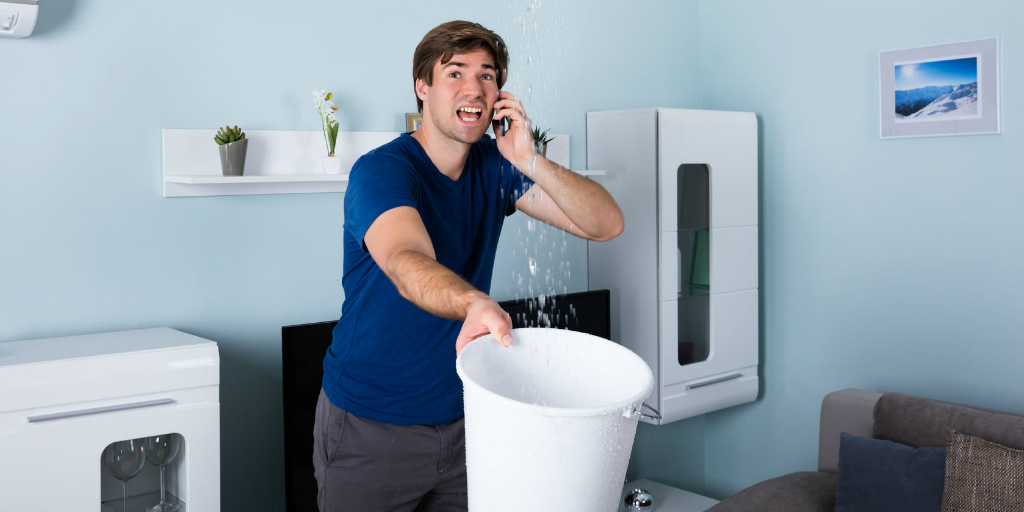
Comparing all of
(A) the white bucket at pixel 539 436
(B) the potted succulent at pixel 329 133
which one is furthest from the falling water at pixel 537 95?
(A) the white bucket at pixel 539 436

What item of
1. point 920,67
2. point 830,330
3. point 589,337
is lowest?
point 830,330

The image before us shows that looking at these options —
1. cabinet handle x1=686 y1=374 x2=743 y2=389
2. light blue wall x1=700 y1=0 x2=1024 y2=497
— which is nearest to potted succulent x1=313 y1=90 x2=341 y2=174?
cabinet handle x1=686 y1=374 x2=743 y2=389

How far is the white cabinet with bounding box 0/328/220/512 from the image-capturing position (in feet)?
5.30

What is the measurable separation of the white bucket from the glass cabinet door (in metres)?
1.90

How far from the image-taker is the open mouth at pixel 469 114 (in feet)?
5.08

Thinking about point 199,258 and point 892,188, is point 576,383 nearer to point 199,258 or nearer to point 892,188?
point 199,258

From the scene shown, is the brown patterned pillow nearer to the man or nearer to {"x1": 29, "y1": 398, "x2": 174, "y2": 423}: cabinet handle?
the man

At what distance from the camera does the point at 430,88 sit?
5.27 ft

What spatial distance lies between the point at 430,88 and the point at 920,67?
195cm

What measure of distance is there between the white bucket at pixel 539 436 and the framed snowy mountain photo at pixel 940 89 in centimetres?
214

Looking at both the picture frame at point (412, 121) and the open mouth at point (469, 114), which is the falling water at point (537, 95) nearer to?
the picture frame at point (412, 121)

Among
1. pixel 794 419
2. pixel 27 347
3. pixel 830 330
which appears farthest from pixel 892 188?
pixel 27 347

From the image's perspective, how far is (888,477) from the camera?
2.21m

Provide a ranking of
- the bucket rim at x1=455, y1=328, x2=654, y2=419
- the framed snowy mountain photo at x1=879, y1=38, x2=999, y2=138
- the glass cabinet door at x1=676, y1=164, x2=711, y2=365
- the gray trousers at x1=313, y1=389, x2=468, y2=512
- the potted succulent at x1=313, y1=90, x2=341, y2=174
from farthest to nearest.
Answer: the glass cabinet door at x1=676, y1=164, x2=711, y2=365 < the framed snowy mountain photo at x1=879, y1=38, x2=999, y2=138 < the potted succulent at x1=313, y1=90, x2=341, y2=174 < the gray trousers at x1=313, y1=389, x2=468, y2=512 < the bucket rim at x1=455, y1=328, x2=654, y2=419
